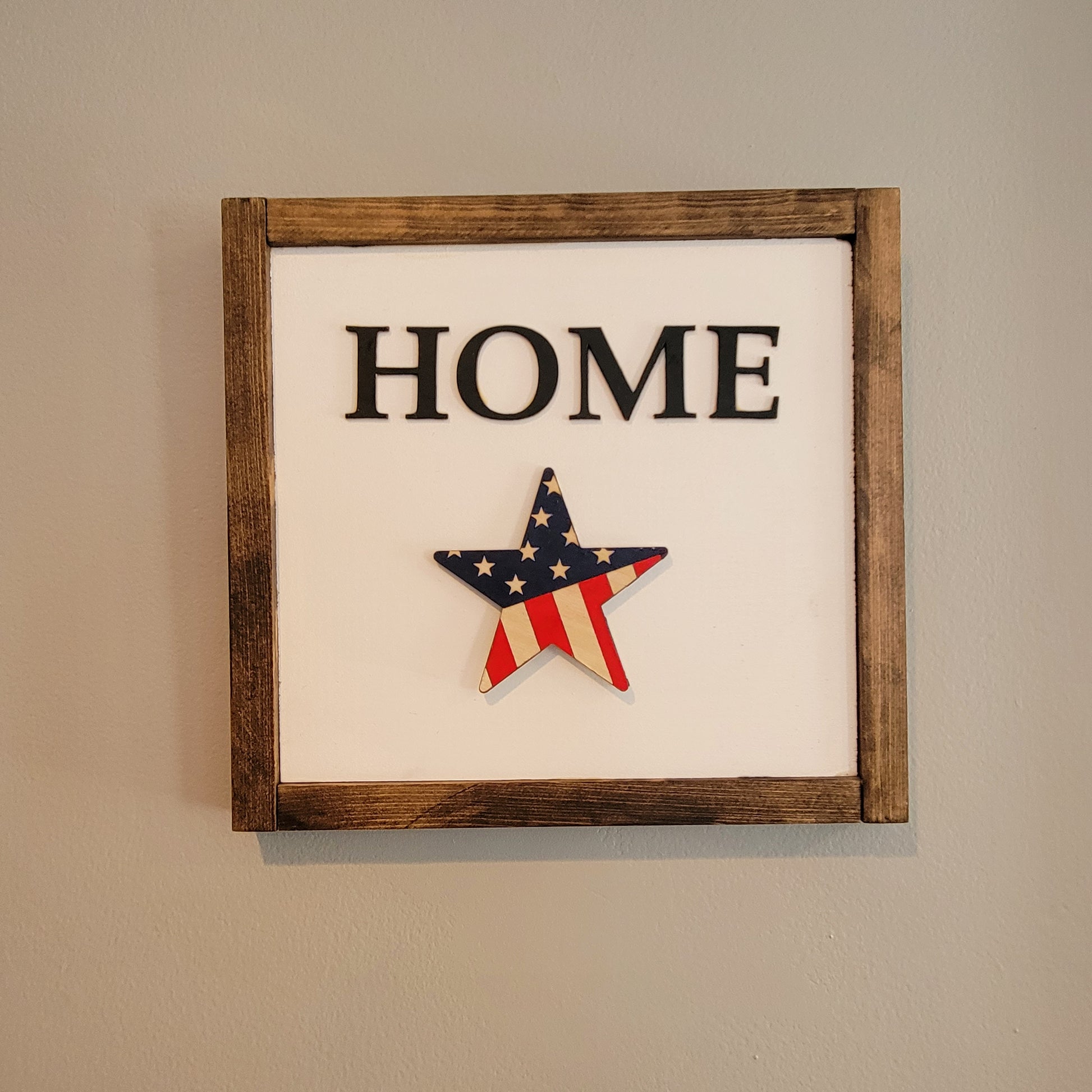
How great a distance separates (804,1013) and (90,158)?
1.04 meters

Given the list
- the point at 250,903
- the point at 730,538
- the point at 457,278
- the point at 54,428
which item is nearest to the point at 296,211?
the point at 457,278

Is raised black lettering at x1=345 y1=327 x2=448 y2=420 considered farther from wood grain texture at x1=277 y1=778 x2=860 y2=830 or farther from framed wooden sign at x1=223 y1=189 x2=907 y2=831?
wood grain texture at x1=277 y1=778 x2=860 y2=830

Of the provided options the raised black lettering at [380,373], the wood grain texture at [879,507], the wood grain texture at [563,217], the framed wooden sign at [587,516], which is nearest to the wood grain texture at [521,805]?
the framed wooden sign at [587,516]

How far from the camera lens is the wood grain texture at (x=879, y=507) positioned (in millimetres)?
735

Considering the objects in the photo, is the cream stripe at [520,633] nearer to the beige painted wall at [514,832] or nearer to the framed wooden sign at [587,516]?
the framed wooden sign at [587,516]

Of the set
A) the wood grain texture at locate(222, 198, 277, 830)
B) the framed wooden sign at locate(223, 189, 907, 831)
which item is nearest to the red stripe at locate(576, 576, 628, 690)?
the framed wooden sign at locate(223, 189, 907, 831)

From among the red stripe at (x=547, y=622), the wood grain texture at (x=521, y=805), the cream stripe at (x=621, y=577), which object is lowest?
the wood grain texture at (x=521, y=805)

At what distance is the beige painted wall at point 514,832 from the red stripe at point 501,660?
0.17m

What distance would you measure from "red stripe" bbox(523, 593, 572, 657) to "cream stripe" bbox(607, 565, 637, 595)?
53 mm

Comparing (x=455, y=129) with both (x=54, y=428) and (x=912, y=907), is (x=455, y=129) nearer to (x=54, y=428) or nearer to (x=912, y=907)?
(x=54, y=428)

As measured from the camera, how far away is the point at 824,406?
0.75m

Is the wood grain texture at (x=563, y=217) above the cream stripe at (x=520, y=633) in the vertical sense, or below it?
above

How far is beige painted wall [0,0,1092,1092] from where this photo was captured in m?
0.77

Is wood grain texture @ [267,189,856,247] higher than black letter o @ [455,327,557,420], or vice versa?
wood grain texture @ [267,189,856,247]
